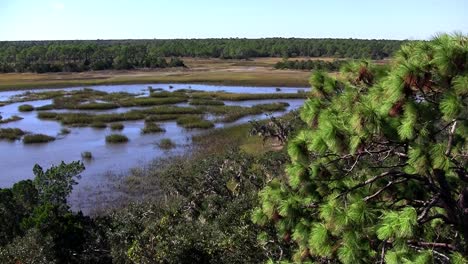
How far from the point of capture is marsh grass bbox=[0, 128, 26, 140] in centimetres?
4084

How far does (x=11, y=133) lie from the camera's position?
137 feet

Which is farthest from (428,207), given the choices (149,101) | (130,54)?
(130,54)

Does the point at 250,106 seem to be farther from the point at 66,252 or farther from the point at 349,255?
the point at 349,255

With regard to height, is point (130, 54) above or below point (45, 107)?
above

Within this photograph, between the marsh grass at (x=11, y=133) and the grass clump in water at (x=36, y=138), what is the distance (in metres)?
1.22

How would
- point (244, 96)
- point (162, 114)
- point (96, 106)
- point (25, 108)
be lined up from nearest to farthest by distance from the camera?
point (162, 114) < point (25, 108) < point (96, 106) < point (244, 96)

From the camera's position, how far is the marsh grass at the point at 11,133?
4084cm

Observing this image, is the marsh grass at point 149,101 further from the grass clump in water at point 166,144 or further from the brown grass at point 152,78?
the brown grass at point 152,78

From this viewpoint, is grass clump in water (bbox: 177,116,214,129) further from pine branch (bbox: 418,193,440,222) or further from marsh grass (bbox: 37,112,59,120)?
pine branch (bbox: 418,193,440,222)

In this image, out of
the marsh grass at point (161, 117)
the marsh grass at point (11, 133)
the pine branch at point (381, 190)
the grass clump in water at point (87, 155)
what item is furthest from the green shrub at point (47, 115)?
the pine branch at point (381, 190)

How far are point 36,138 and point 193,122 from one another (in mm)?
12642

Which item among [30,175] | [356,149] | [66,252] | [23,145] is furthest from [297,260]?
[23,145]

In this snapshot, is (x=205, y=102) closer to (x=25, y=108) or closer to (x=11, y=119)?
(x=25, y=108)

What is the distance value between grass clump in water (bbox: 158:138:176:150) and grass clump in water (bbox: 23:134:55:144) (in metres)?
8.51
